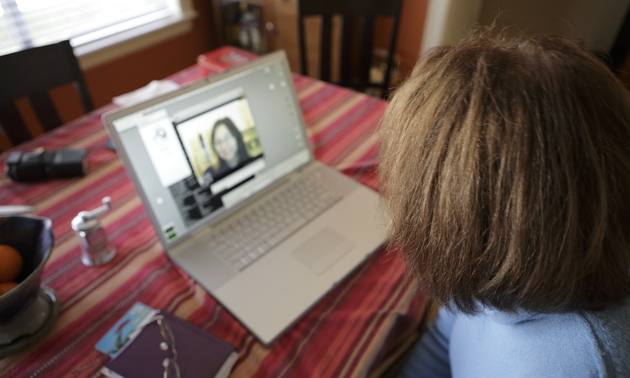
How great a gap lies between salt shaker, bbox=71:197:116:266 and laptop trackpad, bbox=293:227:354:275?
379mm

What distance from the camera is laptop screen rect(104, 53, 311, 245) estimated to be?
0.68 m

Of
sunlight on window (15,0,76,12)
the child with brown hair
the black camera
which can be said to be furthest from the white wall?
sunlight on window (15,0,76,12)

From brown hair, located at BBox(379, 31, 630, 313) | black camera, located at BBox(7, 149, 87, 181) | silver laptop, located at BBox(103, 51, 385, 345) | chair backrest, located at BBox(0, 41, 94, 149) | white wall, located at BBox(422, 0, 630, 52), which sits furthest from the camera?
white wall, located at BBox(422, 0, 630, 52)

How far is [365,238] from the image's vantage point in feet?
2.55

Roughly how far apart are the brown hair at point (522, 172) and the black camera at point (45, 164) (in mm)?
880

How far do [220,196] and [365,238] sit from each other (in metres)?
0.32

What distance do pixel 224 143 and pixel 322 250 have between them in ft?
0.98

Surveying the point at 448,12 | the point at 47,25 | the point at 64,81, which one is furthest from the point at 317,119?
the point at 47,25

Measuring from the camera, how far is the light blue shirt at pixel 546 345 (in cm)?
39

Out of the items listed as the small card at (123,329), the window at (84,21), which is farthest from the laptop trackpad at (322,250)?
the window at (84,21)

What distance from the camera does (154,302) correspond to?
2.23ft

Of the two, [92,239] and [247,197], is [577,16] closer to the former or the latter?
[247,197]

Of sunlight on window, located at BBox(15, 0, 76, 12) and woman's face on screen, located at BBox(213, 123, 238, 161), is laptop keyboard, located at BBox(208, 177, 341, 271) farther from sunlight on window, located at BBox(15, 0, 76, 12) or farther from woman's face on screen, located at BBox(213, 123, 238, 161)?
sunlight on window, located at BBox(15, 0, 76, 12)

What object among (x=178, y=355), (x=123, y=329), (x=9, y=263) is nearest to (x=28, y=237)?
(x=9, y=263)
